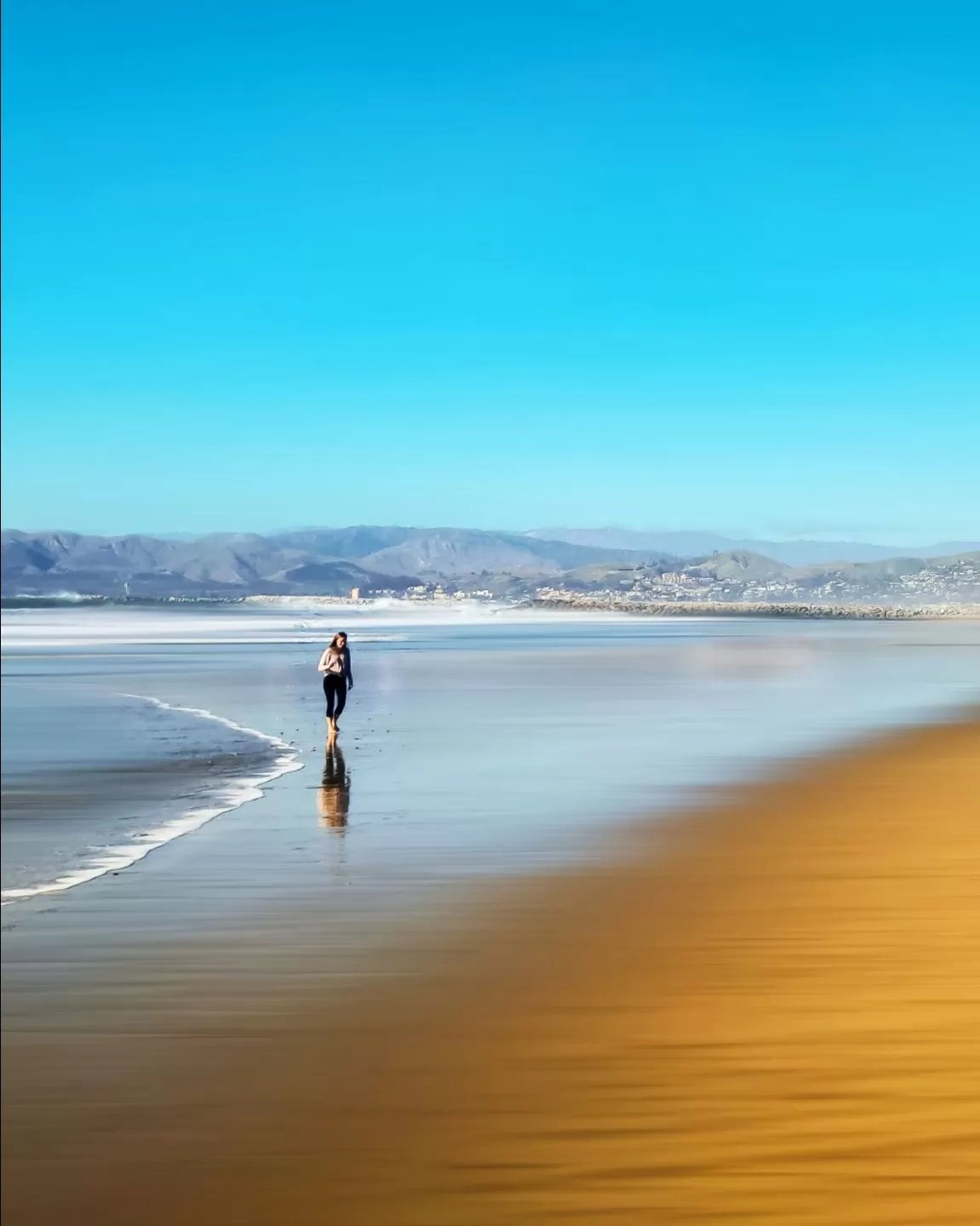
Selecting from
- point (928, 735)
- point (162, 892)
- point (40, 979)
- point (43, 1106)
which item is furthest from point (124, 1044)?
point (928, 735)

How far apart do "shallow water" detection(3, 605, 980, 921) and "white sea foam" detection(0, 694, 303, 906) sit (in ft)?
0.16

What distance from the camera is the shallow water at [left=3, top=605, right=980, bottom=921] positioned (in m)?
11.1

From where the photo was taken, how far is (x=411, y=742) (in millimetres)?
18516

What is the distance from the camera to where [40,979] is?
656cm

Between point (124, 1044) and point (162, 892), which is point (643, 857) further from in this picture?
point (124, 1044)

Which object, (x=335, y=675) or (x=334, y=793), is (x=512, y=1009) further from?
(x=335, y=675)

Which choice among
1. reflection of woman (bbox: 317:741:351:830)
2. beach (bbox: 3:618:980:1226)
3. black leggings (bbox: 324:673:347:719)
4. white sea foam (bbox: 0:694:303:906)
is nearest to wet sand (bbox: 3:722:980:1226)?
beach (bbox: 3:618:980:1226)

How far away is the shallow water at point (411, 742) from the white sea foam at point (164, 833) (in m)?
0.05

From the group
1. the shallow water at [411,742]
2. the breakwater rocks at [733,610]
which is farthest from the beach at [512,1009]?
the breakwater rocks at [733,610]

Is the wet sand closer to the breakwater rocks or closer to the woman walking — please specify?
the woman walking

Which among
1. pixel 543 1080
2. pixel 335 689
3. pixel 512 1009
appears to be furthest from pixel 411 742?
pixel 543 1080

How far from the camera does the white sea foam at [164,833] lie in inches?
344

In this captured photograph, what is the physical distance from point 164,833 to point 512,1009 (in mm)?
5351

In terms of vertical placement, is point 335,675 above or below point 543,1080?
above
